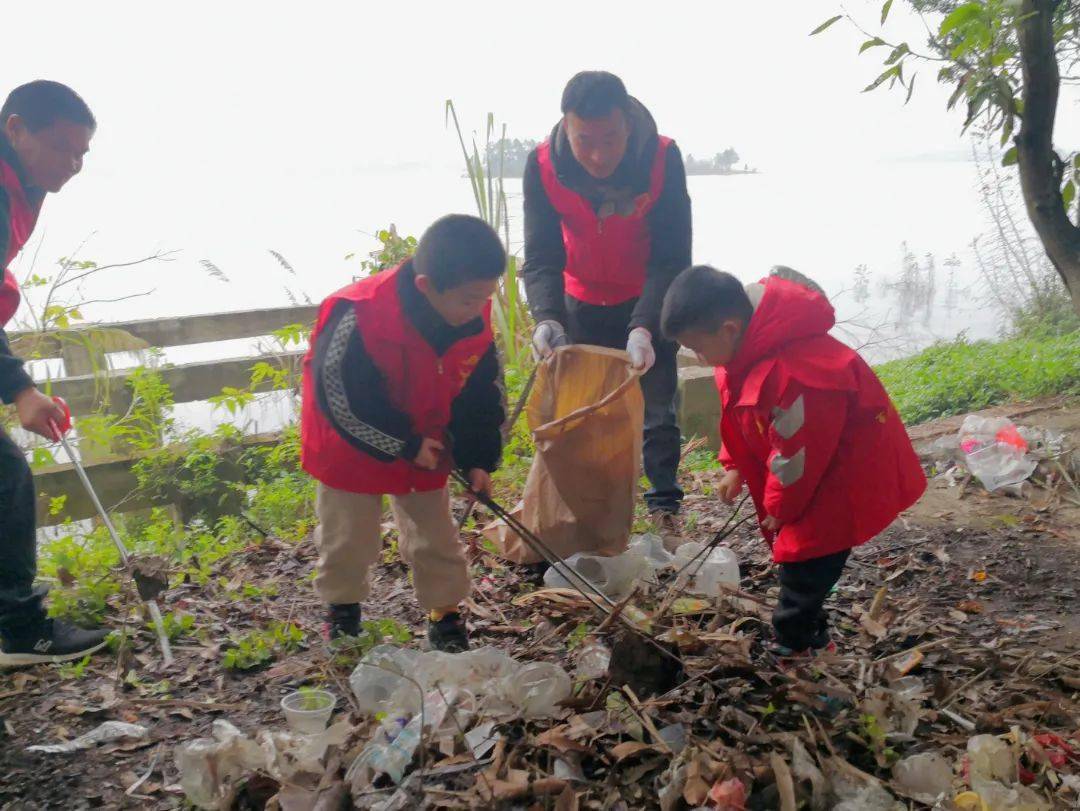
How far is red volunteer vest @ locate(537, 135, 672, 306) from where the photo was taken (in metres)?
3.47

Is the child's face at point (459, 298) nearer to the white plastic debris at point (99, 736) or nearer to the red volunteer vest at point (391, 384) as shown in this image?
the red volunteer vest at point (391, 384)

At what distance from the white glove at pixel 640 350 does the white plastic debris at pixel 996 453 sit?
207cm

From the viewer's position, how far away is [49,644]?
3037 millimetres

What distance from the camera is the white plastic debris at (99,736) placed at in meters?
2.51

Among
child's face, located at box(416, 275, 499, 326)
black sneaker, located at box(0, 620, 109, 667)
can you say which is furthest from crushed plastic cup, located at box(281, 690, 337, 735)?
child's face, located at box(416, 275, 499, 326)

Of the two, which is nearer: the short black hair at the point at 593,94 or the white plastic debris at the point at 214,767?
the white plastic debris at the point at 214,767

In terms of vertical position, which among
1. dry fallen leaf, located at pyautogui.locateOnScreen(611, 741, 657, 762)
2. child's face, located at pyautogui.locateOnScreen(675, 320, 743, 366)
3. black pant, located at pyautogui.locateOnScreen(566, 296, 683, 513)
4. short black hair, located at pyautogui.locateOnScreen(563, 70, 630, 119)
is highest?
short black hair, located at pyautogui.locateOnScreen(563, 70, 630, 119)

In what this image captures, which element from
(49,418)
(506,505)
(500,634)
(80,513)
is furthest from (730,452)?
(80,513)

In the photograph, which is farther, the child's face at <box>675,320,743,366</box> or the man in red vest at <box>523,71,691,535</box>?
the man in red vest at <box>523,71,691,535</box>

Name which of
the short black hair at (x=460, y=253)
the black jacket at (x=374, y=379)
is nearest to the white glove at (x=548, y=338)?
the black jacket at (x=374, y=379)

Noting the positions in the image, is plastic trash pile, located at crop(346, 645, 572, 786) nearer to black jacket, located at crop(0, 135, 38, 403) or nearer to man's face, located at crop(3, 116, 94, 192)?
black jacket, located at crop(0, 135, 38, 403)

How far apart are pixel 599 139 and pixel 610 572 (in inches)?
65.7

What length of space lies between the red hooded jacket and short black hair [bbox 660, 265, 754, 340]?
0.08 metres

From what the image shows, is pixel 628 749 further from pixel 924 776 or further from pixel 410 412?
pixel 410 412
